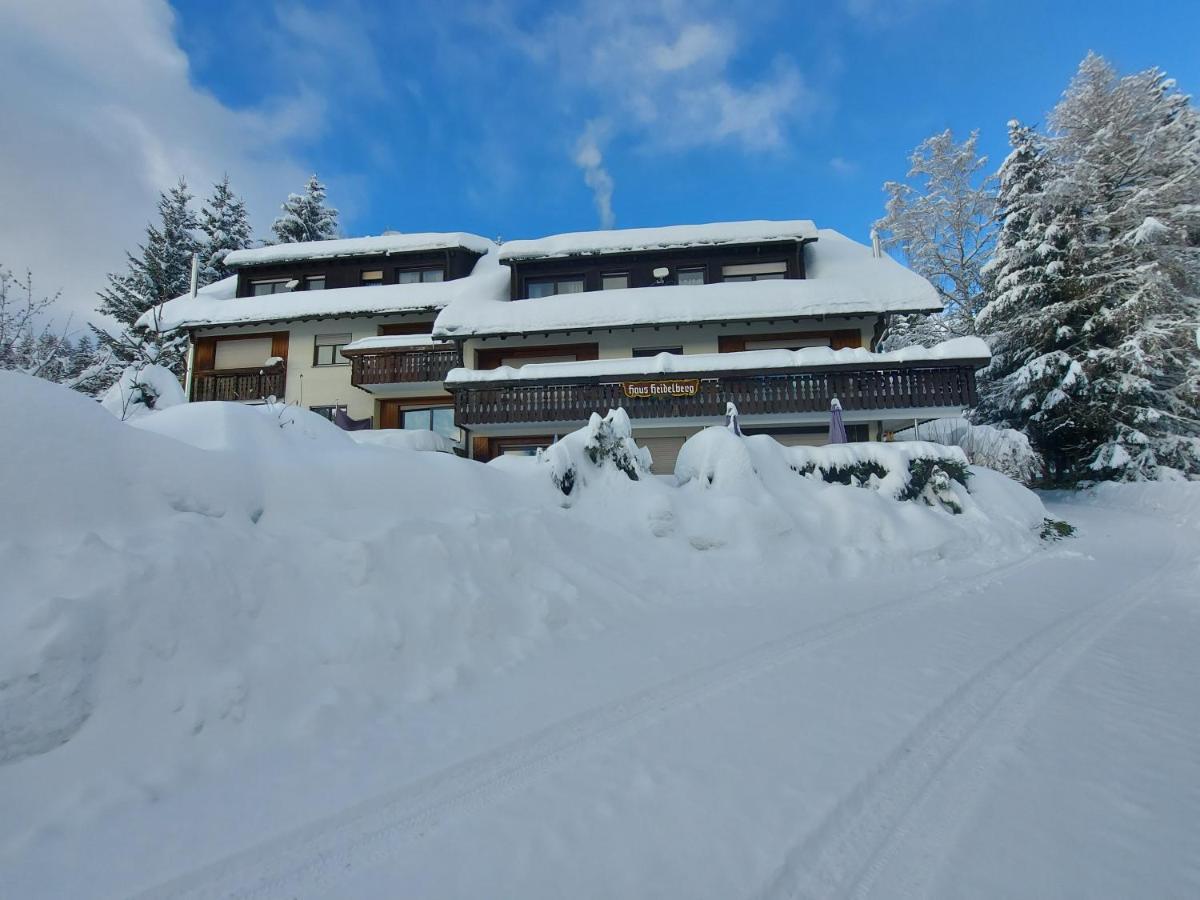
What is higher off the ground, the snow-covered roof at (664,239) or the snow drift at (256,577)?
the snow-covered roof at (664,239)

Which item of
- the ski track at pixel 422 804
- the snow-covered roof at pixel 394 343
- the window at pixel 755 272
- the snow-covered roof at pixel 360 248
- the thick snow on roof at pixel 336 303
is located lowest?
the ski track at pixel 422 804

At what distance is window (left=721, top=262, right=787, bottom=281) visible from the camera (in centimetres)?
1909

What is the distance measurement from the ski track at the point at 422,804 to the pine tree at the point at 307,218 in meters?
33.9

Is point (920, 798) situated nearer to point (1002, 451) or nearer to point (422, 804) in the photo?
point (422, 804)

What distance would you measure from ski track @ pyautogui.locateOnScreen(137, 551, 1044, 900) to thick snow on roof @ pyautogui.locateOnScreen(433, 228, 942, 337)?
13.7m

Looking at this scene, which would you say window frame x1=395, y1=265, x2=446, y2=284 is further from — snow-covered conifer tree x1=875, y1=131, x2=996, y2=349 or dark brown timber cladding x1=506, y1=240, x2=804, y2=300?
snow-covered conifer tree x1=875, y1=131, x2=996, y2=349

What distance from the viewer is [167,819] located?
2.34 meters

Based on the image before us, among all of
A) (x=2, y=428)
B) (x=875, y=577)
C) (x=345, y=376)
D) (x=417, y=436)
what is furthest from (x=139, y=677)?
(x=345, y=376)

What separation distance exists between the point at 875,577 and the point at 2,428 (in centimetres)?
824

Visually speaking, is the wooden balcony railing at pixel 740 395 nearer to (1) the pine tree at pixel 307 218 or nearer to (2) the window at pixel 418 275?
(2) the window at pixel 418 275

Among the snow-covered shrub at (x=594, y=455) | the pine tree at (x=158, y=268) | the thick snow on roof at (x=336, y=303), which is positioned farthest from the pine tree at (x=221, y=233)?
the snow-covered shrub at (x=594, y=455)

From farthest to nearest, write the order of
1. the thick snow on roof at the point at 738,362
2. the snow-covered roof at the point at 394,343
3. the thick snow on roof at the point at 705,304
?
the snow-covered roof at the point at 394,343, the thick snow on roof at the point at 705,304, the thick snow on roof at the point at 738,362

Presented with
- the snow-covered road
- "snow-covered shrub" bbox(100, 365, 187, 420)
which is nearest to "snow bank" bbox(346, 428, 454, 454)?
"snow-covered shrub" bbox(100, 365, 187, 420)

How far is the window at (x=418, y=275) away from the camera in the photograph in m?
22.0
